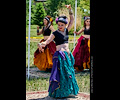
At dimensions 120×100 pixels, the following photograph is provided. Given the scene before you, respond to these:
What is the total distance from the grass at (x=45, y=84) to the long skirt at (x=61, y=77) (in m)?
0.94

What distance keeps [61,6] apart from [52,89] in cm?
1093

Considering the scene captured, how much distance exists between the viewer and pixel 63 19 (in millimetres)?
5645

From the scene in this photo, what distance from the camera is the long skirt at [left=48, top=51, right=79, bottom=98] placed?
5473 millimetres

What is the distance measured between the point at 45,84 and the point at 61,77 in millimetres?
Result: 1530

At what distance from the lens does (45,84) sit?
6914 mm

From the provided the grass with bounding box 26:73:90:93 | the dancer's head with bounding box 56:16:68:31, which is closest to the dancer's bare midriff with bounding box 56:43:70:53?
the dancer's head with bounding box 56:16:68:31

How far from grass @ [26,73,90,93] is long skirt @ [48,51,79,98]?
94 centimetres

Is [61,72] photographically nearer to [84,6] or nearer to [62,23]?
[62,23]

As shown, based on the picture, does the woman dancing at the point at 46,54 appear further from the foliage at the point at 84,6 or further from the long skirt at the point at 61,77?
the foliage at the point at 84,6

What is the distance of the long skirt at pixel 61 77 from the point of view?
547cm

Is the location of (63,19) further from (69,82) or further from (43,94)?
(43,94)

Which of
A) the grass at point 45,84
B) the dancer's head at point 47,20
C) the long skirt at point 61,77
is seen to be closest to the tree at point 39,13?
the dancer's head at point 47,20

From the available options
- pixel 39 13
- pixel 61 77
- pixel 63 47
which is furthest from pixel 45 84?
pixel 39 13
